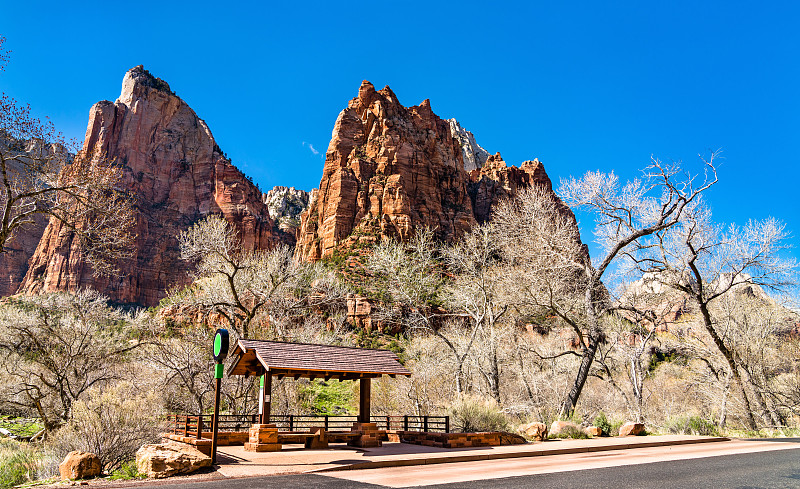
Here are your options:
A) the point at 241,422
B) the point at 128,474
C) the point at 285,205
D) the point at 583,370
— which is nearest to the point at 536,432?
the point at 583,370

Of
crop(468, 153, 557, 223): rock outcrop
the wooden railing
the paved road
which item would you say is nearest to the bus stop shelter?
the wooden railing

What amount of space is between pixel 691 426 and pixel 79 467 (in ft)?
60.6

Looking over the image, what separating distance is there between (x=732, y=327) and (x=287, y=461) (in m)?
23.1

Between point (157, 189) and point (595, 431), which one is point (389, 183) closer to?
point (157, 189)

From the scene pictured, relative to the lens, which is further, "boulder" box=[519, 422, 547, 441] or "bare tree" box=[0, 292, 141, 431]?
"bare tree" box=[0, 292, 141, 431]

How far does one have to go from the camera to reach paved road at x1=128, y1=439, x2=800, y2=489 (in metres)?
7.39

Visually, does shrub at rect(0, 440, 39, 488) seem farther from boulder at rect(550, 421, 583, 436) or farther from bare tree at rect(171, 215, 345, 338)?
boulder at rect(550, 421, 583, 436)

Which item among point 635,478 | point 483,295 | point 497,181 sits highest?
point 497,181

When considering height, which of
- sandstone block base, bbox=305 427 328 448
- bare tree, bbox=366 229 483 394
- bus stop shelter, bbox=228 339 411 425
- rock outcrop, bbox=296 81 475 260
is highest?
rock outcrop, bbox=296 81 475 260

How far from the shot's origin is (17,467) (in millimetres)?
13562

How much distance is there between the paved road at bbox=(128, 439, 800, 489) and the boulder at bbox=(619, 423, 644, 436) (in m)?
6.94

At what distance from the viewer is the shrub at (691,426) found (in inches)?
650

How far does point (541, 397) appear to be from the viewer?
29375 mm

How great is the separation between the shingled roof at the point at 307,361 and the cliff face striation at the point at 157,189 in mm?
117216
